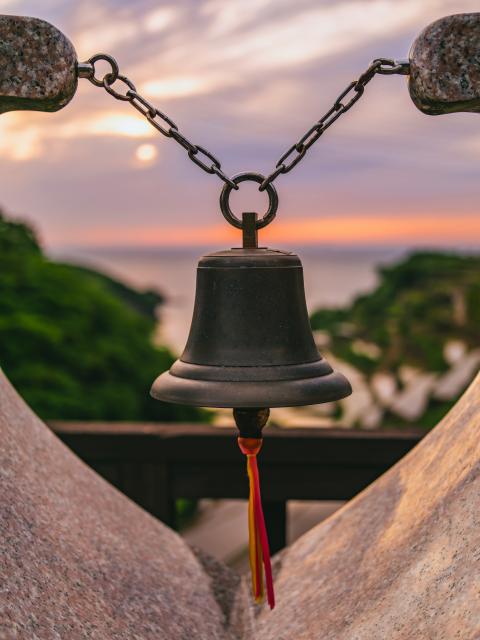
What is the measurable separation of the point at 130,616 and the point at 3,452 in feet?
2.05

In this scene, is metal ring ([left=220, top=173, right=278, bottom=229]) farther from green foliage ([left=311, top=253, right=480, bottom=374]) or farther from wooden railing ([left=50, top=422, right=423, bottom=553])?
green foliage ([left=311, top=253, right=480, bottom=374])

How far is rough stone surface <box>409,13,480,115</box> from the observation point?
2.19 meters

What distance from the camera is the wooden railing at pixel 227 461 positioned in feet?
11.6

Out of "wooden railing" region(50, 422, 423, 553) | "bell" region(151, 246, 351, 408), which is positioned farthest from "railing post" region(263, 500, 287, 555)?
"bell" region(151, 246, 351, 408)

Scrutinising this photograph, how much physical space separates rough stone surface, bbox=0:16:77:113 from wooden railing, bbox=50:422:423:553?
1837 mm

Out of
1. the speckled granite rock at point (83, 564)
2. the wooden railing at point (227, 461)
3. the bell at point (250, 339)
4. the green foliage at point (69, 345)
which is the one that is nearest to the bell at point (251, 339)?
the bell at point (250, 339)

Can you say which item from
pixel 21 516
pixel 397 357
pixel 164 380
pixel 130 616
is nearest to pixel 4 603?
pixel 21 516

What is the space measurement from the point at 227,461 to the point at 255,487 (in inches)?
52.7

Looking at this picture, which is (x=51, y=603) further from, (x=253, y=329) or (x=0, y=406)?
(x=253, y=329)

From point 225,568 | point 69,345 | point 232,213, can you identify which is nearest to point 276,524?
point 225,568

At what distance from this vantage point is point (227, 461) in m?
3.62

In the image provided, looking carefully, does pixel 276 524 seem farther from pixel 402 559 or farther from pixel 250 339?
pixel 250 339

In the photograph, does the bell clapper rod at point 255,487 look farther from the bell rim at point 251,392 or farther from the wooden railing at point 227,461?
the wooden railing at point 227,461

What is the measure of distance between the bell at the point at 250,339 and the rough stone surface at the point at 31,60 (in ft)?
2.21
